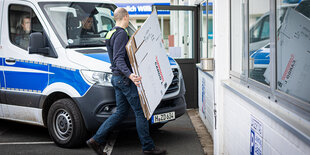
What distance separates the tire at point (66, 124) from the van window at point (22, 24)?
1155 mm

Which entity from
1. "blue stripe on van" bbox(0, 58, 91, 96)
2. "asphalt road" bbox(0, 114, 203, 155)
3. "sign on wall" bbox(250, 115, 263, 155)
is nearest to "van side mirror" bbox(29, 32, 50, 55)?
"blue stripe on van" bbox(0, 58, 91, 96)

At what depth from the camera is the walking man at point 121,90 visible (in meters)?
5.30

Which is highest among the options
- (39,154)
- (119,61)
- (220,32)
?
(220,32)

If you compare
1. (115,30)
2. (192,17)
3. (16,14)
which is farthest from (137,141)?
(192,17)

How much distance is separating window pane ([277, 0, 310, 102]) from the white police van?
9.22ft

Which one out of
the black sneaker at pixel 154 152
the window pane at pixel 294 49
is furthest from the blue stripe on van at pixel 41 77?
the window pane at pixel 294 49

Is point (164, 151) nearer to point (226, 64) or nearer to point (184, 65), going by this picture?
point (226, 64)

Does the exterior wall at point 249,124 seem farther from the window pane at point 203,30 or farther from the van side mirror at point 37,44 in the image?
the window pane at point 203,30

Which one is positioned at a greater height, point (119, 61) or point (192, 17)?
point (192, 17)

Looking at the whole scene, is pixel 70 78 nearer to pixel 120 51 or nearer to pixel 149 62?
pixel 120 51

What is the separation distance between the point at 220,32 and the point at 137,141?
2280mm

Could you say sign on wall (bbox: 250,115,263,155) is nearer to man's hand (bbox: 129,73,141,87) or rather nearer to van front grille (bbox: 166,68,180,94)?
man's hand (bbox: 129,73,141,87)

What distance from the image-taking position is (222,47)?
526 cm

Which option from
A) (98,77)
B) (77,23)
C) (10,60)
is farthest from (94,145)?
(10,60)
